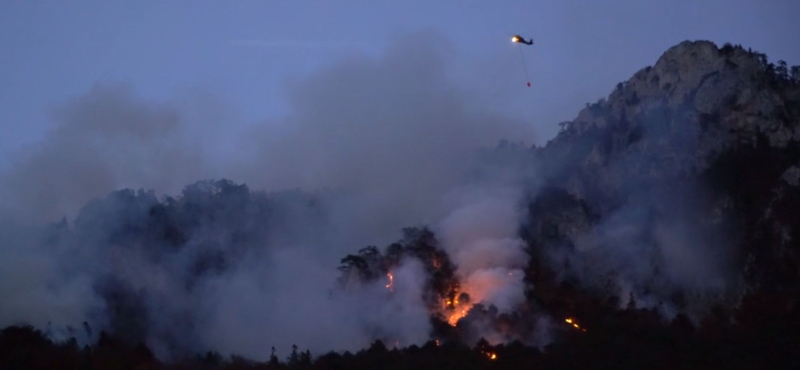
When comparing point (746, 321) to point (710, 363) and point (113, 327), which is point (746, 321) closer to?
point (710, 363)

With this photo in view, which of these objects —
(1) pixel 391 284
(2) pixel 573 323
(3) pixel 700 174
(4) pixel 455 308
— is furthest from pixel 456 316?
(3) pixel 700 174

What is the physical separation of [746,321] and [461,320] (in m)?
34.0

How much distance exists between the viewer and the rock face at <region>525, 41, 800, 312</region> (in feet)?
366

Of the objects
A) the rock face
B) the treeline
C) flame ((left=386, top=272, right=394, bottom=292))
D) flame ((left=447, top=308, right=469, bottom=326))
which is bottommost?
the treeline

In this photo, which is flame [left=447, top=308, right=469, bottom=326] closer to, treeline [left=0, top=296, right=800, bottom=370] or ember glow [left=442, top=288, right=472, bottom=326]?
ember glow [left=442, top=288, right=472, bottom=326]

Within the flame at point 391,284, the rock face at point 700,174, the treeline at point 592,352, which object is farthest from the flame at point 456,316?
the rock face at point 700,174

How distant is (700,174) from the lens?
11900 cm

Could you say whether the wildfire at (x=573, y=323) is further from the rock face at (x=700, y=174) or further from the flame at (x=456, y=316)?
the flame at (x=456, y=316)

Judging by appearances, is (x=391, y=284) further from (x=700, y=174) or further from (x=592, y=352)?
(x=700, y=174)

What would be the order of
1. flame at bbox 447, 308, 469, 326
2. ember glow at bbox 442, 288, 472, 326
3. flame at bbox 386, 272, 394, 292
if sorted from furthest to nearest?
flame at bbox 386, 272, 394, 292
ember glow at bbox 442, 288, 472, 326
flame at bbox 447, 308, 469, 326

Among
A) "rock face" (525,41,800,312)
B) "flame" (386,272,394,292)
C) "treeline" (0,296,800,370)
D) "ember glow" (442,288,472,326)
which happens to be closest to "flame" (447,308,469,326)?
"ember glow" (442,288,472,326)

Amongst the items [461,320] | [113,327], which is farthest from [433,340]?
[113,327]

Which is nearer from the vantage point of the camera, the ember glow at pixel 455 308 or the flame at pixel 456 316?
the flame at pixel 456 316

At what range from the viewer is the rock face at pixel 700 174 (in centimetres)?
11162
